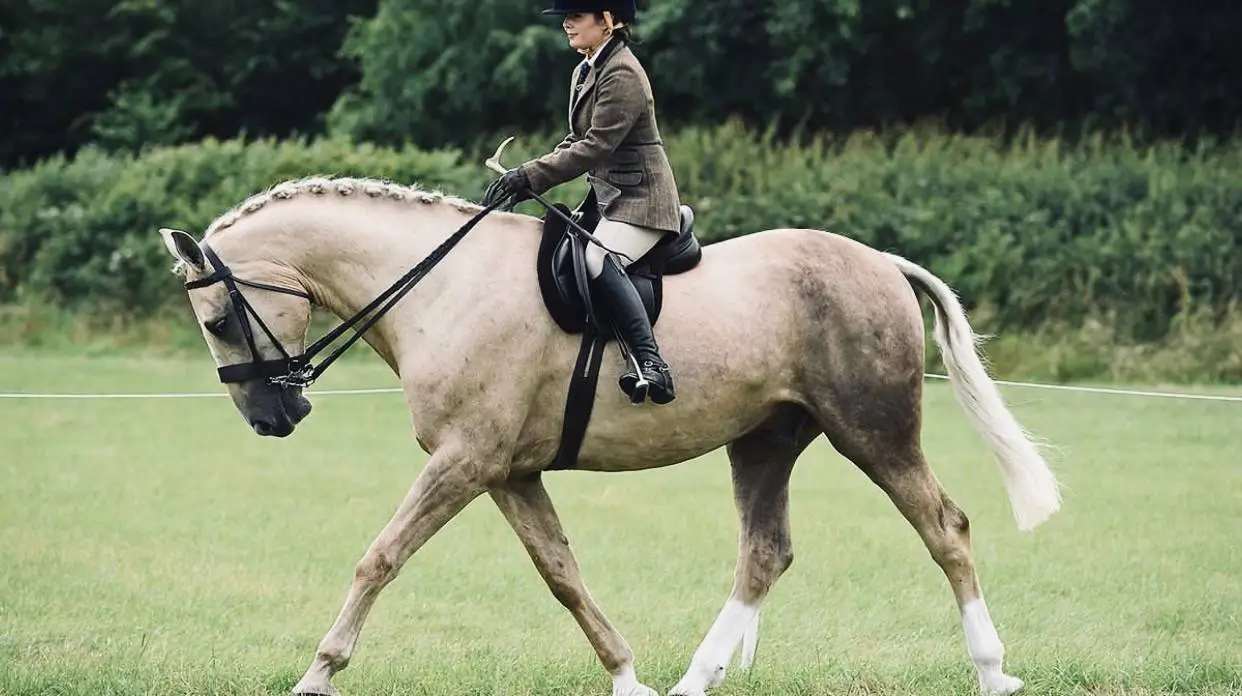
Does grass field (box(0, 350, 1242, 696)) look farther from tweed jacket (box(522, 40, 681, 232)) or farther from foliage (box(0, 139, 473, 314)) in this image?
foliage (box(0, 139, 473, 314))

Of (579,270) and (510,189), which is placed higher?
(510,189)

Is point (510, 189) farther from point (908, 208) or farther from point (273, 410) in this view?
point (908, 208)

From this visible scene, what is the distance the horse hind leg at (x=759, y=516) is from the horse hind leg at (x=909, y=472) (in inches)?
11.9

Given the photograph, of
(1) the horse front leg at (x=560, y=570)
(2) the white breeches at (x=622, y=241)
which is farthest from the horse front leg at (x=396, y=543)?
(2) the white breeches at (x=622, y=241)

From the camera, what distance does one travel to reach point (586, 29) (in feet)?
21.5

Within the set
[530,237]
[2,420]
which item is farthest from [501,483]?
[2,420]

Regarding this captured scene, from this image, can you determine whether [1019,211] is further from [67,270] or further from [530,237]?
[530,237]

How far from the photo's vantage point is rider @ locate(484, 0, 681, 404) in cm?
641

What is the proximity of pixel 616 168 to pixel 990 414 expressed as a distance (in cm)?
200

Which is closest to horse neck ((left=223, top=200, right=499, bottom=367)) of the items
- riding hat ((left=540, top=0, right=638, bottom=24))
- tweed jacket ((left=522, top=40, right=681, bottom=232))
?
tweed jacket ((left=522, top=40, right=681, bottom=232))

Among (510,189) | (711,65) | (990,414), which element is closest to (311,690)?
(510,189)

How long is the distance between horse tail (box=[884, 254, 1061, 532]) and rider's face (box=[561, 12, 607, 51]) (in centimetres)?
164

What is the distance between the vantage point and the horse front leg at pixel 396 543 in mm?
6172

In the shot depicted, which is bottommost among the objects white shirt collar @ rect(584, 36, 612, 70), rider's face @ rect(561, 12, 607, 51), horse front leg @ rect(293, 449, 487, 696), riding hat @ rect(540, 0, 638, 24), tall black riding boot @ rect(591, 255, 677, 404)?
horse front leg @ rect(293, 449, 487, 696)
